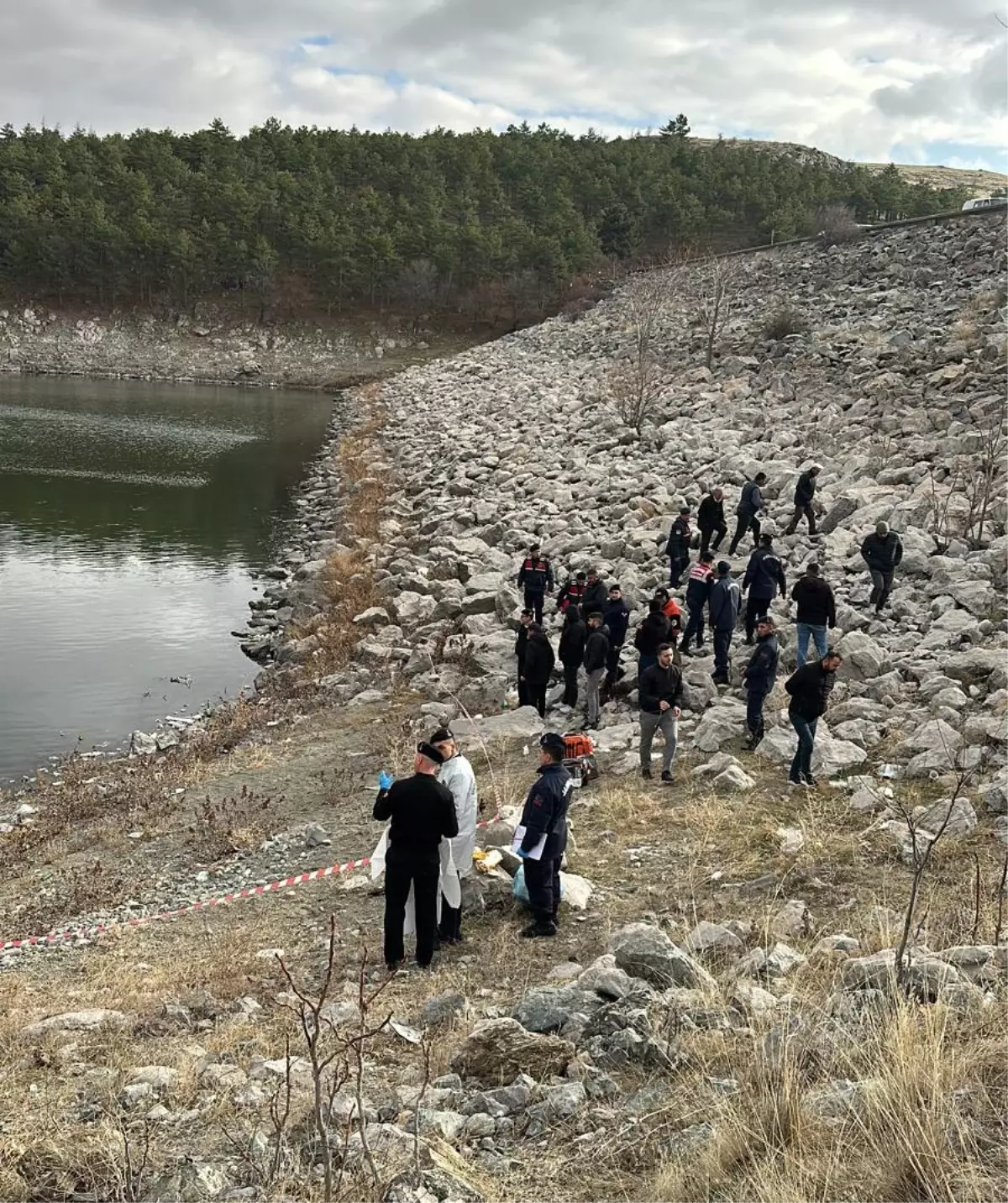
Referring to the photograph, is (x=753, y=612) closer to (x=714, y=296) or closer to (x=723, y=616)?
(x=723, y=616)

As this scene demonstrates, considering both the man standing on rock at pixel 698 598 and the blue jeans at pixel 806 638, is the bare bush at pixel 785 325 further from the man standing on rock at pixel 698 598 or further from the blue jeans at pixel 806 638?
the blue jeans at pixel 806 638

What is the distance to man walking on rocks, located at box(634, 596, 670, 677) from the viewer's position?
1202cm

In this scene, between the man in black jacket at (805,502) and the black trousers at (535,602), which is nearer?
the black trousers at (535,602)

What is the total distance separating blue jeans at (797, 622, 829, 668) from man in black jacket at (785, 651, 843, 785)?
2592 millimetres

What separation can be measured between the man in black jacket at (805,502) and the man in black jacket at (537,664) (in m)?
6.58

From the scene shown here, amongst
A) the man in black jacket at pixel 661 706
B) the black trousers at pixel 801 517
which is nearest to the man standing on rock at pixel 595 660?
the man in black jacket at pixel 661 706

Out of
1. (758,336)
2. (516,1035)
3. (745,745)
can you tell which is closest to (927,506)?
(745,745)

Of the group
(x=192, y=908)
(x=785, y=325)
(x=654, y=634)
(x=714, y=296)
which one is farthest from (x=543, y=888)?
(x=714, y=296)

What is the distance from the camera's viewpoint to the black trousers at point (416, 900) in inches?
289

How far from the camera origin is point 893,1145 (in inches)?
134

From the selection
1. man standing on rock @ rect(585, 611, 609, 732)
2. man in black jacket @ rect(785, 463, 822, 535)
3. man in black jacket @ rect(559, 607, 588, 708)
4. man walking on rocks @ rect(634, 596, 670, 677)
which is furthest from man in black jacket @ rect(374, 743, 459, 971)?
man in black jacket @ rect(785, 463, 822, 535)

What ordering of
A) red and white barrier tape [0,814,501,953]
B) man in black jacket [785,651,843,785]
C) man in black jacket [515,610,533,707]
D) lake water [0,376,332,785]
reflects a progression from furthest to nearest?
lake water [0,376,332,785] → man in black jacket [515,610,533,707] → man in black jacket [785,651,843,785] → red and white barrier tape [0,814,501,953]

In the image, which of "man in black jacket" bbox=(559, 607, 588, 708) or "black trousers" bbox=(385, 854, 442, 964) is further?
"man in black jacket" bbox=(559, 607, 588, 708)

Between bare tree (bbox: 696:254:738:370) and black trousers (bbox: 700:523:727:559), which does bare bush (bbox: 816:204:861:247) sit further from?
black trousers (bbox: 700:523:727:559)
